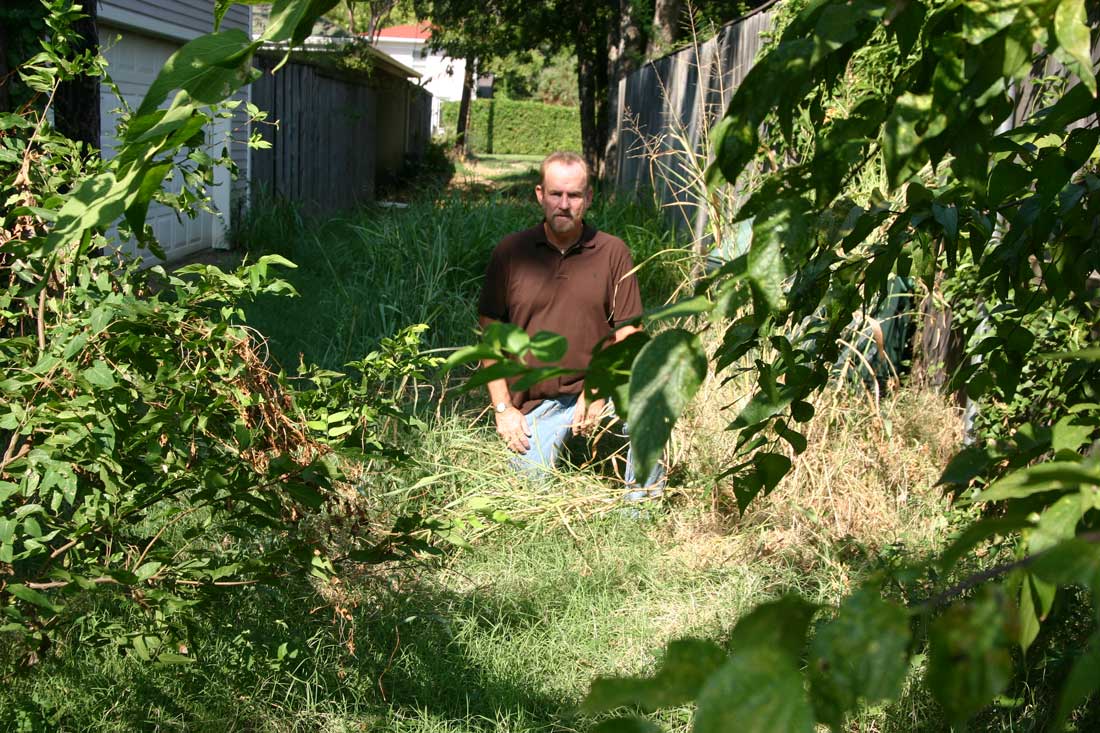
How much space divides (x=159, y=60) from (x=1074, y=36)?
37.8ft

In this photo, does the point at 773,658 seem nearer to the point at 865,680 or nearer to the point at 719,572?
the point at 865,680

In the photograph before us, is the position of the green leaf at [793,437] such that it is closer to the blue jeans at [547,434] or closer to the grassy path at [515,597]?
the grassy path at [515,597]

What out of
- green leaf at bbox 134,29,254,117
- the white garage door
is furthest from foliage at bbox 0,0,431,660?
the white garage door

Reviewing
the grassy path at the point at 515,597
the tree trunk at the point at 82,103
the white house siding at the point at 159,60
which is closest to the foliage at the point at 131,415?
the grassy path at the point at 515,597

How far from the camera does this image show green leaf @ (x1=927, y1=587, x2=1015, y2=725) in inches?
25.0

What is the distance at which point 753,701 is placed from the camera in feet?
1.96

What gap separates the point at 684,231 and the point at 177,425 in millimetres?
6571

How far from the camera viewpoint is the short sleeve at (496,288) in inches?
186

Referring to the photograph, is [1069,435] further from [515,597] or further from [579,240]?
[579,240]

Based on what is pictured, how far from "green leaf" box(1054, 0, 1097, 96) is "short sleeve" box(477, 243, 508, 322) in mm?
3848

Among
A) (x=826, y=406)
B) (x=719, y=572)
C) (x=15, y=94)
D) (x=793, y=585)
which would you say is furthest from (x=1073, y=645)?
(x=15, y=94)

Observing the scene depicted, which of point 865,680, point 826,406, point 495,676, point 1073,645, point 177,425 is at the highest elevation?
point 865,680

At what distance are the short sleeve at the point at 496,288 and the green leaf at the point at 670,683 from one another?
4.04 m

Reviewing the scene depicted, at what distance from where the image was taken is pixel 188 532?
2.44 m
